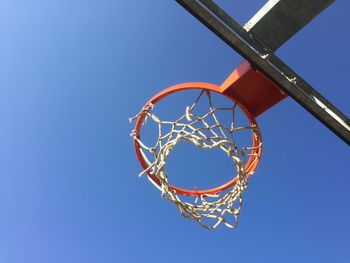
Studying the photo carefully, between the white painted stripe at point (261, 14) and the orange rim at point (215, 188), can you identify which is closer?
the white painted stripe at point (261, 14)

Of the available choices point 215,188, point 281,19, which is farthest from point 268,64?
point 215,188

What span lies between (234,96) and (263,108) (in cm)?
40

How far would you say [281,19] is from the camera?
3.76 metres

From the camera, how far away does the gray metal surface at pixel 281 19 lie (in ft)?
12.0

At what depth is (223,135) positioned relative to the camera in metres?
4.79

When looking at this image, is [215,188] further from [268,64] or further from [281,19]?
[281,19]

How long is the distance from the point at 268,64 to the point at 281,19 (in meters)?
0.51

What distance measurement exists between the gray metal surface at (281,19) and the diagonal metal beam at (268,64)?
0.37ft

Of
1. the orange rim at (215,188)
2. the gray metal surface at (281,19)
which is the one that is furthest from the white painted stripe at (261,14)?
the orange rim at (215,188)

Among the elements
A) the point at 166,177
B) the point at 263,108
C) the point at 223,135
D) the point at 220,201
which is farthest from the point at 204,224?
the point at 263,108

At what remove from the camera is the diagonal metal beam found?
351 centimetres

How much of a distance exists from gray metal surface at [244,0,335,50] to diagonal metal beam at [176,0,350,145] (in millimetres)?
112

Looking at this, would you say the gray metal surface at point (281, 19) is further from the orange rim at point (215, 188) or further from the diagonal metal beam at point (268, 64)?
the orange rim at point (215, 188)

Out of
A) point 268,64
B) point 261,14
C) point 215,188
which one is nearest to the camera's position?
point 268,64
